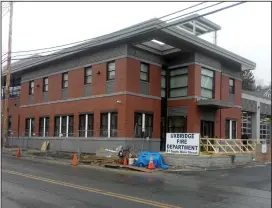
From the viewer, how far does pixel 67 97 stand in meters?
29.8

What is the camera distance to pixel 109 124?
25.8 m

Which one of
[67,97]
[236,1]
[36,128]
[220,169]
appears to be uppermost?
[236,1]

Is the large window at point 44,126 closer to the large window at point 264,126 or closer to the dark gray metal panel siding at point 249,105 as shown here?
the dark gray metal panel siding at point 249,105

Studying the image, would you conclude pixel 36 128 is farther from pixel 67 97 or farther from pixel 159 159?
pixel 159 159

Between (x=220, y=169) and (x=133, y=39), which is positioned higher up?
(x=133, y=39)

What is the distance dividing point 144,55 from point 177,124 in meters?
5.65

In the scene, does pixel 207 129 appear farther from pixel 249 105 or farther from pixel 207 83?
pixel 249 105

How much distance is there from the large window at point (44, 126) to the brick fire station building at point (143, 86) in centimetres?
9

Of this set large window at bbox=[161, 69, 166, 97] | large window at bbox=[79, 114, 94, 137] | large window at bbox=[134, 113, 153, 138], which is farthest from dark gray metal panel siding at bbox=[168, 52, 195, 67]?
large window at bbox=[79, 114, 94, 137]

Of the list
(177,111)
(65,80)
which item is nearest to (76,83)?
(65,80)

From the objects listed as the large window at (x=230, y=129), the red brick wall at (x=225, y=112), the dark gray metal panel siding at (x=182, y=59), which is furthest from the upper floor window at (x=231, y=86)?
the dark gray metal panel siding at (x=182, y=59)

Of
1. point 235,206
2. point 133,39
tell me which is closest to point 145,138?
point 133,39

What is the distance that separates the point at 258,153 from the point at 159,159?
8.85m

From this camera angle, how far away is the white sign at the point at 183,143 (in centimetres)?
2051
